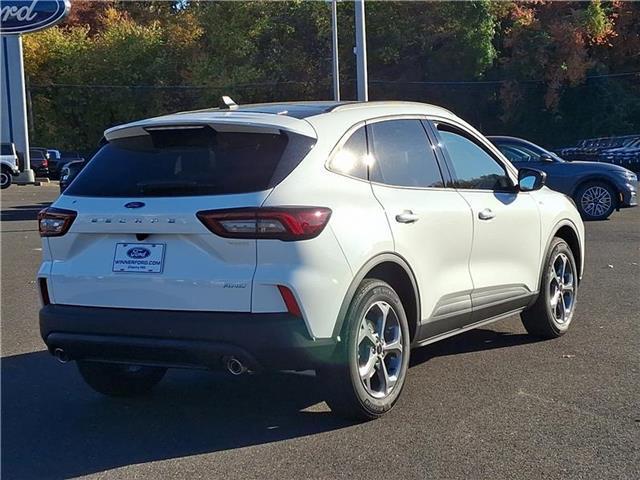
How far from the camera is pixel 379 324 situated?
5117mm

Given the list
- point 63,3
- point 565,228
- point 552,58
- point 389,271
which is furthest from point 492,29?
point 389,271

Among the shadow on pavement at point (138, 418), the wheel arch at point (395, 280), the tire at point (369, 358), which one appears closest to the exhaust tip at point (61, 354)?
the shadow on pavement at point (138, 418)

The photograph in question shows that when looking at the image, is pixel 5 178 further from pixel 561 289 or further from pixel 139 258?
pixel 139 258

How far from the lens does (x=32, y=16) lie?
3544 centimetres

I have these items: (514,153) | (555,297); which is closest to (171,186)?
(555,297)

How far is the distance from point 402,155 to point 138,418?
92.6 inches

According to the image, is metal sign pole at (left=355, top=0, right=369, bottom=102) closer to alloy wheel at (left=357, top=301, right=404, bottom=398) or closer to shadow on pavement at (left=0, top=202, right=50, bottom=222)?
shadow on pavement at (left=0, top=202, right=50, bottom=222)

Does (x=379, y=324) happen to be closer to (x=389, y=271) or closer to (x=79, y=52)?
(x=389, y=271)

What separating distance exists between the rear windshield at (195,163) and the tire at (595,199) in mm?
12405

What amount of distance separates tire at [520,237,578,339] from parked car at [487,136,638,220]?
891cm

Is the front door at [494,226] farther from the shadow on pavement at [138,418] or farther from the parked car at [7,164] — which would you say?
the parked car at [7,164]

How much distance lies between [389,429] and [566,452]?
977mm

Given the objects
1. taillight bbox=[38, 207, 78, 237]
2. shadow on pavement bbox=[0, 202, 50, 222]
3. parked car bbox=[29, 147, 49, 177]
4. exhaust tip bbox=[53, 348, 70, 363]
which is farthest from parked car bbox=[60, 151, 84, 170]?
exhaust tip bbox=[53, 348, 70, 363]

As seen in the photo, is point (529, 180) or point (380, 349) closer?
point (380, 349)
